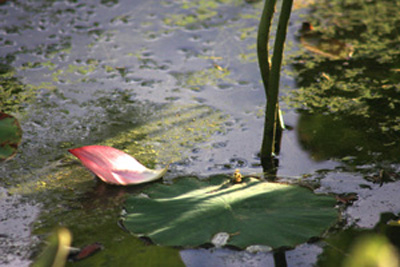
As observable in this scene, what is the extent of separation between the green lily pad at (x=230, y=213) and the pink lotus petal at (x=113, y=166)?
0.04 m

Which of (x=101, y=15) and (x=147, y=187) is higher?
(x=101, y=15)

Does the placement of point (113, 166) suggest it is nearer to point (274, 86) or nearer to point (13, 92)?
point (274, 86)


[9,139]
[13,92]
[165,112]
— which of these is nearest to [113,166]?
[9,139]

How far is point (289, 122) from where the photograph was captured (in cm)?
142

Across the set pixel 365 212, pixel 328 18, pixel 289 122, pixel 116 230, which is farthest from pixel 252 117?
pixel 328 18

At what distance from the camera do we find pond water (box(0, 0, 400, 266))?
3.39 feet

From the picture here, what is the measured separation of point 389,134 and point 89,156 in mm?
744

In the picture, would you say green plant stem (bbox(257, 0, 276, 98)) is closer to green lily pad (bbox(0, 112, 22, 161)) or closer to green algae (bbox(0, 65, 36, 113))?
green lily pad (bbox(0, 112, 22, 161))

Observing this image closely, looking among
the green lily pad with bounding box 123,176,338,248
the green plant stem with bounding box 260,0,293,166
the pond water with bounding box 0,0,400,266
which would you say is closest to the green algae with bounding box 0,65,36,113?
the pond water with bounding box 0,0,400,266

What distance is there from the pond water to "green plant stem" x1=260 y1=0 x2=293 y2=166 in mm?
42

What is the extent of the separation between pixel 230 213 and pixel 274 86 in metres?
0.33

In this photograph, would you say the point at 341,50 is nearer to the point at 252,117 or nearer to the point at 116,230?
the point at 252,117

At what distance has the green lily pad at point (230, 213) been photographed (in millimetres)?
943

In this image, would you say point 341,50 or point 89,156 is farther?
point 341,50
